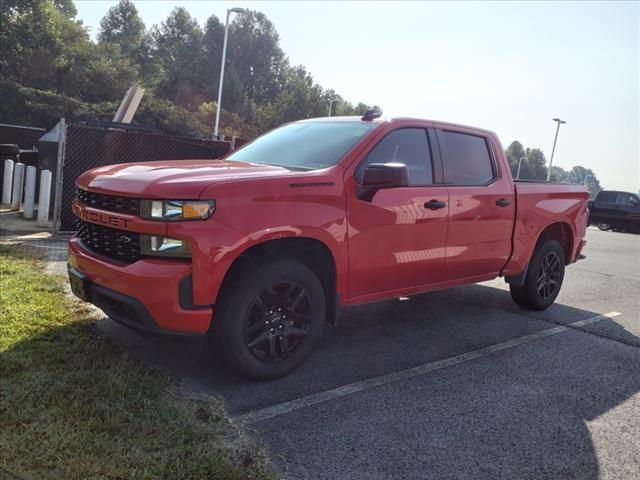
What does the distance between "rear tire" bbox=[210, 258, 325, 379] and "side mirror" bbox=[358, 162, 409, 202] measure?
2.42ft

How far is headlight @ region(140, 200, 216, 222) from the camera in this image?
10.5 feet

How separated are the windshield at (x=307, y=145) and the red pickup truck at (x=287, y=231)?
19 millimetres

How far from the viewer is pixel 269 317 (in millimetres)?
3660

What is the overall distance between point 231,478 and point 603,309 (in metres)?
5.81

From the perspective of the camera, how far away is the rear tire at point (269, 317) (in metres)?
3.44

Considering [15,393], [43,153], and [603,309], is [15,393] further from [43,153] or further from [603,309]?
[43,153]

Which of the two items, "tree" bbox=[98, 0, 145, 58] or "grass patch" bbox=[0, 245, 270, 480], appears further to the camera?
"tree" bbox=[98, 0, 145, 58]

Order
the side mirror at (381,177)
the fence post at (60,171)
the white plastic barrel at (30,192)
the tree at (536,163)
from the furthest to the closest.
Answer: the tree at (536,163) < the white plastic barrel at (30,192) < the fence post at (60,171) < the side mirror at (381,177)

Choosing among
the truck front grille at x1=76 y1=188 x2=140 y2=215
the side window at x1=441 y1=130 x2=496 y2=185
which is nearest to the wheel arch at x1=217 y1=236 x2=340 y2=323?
the truck front grille at x1=76 y1=188 x2=140 y2=215

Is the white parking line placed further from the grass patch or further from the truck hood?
the truck hood

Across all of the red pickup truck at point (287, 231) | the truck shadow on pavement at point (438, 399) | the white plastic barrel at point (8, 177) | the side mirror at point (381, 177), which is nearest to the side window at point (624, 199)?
the truck shadow on pavement at point (438, 399)

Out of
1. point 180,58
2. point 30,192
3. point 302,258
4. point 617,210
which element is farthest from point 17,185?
point 180,58

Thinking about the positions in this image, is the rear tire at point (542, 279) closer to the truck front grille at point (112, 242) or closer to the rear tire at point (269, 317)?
the rear tire at point (269, 317)

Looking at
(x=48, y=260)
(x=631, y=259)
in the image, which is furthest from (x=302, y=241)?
(x=631, y=259)
